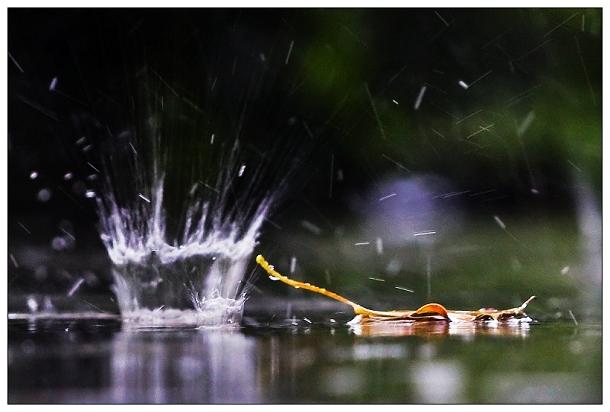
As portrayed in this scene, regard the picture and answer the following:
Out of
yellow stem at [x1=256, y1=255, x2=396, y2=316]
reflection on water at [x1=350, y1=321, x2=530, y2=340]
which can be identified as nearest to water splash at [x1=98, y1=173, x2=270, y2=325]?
yellow stem at [x1=256, y1=255, x2=396, y2=316]

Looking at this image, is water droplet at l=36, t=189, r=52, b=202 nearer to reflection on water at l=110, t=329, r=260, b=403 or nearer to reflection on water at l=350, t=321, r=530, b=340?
reflection on water at l=110, t=329, r=260, b=403

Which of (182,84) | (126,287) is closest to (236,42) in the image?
(182,84)

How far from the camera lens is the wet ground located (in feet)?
5.65

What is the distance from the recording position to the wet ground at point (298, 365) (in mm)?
1724

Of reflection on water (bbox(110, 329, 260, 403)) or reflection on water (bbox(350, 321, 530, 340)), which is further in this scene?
reflection on water (bbox(350, 321, 530, 340))

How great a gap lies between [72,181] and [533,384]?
1084mm

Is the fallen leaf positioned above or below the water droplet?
below

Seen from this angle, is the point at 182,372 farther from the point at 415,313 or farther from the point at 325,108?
the point at 325,108

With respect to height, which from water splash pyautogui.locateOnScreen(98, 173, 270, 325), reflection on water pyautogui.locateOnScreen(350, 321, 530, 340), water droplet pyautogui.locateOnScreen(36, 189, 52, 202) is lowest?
reflection on water pyautogui.locateOnScreen(350, 321, 530, 340)

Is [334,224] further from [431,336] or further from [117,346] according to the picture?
[117,346]

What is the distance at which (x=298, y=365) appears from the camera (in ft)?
5.77

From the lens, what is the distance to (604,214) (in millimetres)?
1957

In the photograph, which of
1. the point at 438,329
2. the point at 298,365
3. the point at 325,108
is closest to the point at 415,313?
the point at 438,329

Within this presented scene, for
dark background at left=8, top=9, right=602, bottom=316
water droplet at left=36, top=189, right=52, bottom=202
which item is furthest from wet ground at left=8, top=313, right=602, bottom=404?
water droplet at left=36, top=189, right=52, bottom=202
